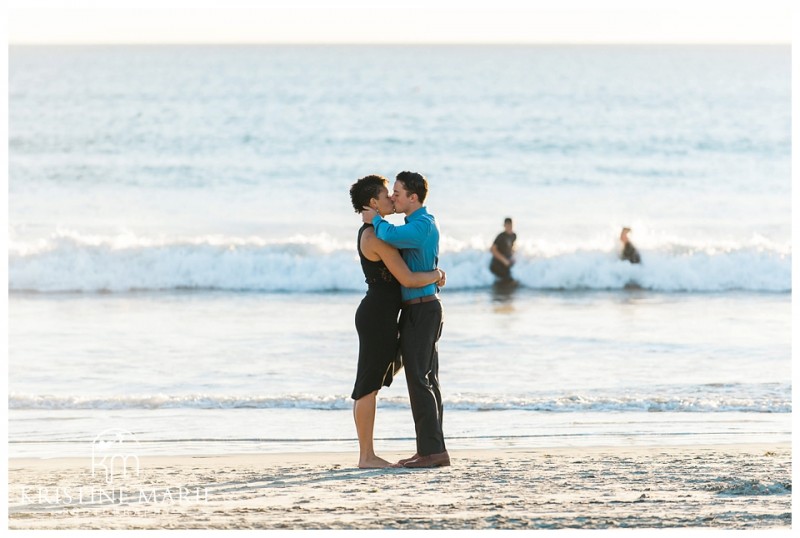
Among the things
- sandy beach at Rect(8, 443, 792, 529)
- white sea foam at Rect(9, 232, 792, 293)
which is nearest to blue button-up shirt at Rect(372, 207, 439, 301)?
sandy beach at Rect(8, 443, 792, 529)

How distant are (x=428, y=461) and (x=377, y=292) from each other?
1009 millimetres

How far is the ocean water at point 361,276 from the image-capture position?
7898mm

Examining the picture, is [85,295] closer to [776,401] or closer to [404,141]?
[776,401]

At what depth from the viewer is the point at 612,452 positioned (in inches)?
255

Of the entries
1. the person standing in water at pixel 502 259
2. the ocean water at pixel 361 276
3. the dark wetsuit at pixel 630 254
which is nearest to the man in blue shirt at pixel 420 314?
the ocean water at pixel 361 276

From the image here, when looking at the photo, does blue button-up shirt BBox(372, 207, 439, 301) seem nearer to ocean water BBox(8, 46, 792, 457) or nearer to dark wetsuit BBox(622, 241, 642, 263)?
ocean water BBox(8, 46, 792, 457)

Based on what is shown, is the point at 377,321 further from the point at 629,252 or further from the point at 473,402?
the point at 629,252

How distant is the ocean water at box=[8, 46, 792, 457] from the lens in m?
7.90

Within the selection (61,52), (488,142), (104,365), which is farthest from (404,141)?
(61,52)

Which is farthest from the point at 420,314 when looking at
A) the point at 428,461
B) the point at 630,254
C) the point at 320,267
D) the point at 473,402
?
the point at 630,254

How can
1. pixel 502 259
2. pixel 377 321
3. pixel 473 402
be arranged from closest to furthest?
pixel 377 321 < pixel 473 402 < pixel 502 259

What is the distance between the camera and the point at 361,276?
633 inches

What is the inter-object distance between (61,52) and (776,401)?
62.8 meters

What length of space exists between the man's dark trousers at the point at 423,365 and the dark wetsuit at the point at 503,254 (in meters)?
9.98
